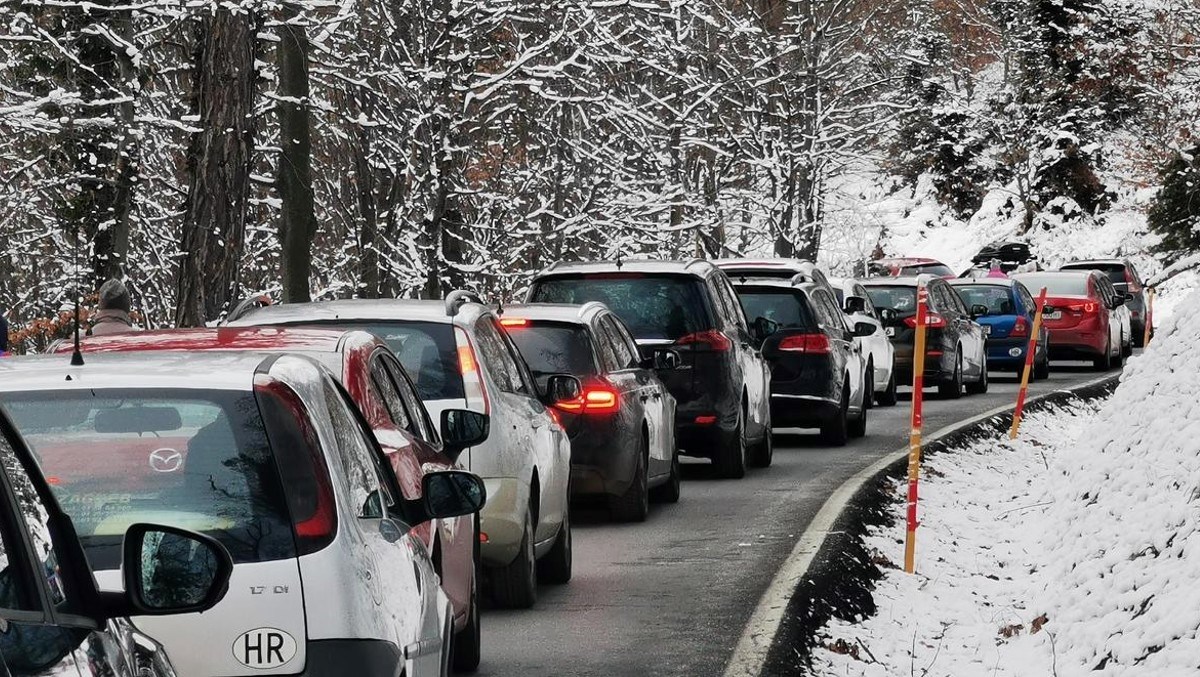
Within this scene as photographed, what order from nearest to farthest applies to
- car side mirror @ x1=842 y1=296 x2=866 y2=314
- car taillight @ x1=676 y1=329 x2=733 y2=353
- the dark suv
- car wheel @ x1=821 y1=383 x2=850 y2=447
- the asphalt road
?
the asphalt road, car taillight @ x1=676 y1=329 x2=733 y2=353, car wheel @ x1=821 y1=383 x2=850 y2=447, car side mirror @ x1=842 y1=296 x2=866 y2=314, the dark suv

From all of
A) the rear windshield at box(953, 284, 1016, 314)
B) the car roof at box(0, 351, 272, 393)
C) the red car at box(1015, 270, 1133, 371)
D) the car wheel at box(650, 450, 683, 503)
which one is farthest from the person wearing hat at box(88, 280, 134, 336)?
the red car at box(1015, 270, 1133, 371)

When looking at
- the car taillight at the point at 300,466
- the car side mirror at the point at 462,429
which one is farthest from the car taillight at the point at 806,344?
the car taillight at the point at 300,466

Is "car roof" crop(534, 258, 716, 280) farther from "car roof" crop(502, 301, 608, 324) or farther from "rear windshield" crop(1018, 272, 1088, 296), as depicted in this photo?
"rear windshield" crop(1018, 272, 1088, 296)

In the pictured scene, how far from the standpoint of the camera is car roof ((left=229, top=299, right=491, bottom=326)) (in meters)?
10.2

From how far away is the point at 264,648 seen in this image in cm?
498

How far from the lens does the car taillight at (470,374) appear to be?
34.0 feet

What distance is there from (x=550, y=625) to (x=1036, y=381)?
24.9 metres

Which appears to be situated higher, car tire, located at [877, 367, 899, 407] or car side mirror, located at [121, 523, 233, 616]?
car side mirror, located at [121, 523, 233, 616]

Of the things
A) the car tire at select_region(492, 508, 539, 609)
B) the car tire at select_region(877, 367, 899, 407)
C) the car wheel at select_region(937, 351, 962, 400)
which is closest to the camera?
the car tire at select_region(492, 508, 539, 609)

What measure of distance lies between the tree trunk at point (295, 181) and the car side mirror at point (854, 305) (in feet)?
23.5

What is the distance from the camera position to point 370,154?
82.3 ft

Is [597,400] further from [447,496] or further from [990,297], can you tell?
[990,297]

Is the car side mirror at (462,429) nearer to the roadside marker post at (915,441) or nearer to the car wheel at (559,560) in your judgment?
the car wheel at (559,560)

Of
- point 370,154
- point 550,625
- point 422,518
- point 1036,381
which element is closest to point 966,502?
point 550,625
